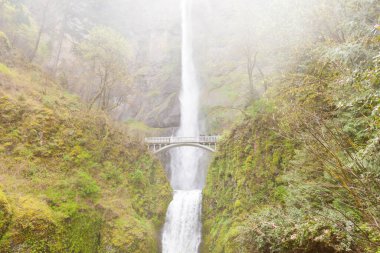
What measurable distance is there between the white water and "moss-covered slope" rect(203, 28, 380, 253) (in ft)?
5.80

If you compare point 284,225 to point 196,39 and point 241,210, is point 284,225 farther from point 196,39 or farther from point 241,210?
point 196,39

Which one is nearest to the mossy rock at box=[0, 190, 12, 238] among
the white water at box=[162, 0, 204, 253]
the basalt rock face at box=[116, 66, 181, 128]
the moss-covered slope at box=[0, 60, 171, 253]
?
the moss-covered slope at box=[0, 60, 171, 253]

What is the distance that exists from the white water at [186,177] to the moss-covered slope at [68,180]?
1153 millimetres

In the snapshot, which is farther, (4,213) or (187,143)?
(187,143)

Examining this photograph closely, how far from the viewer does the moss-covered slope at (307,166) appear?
14.6ft

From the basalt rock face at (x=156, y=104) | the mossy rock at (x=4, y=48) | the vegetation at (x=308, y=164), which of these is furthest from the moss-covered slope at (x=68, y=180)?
the basalt rock face at (x=156, y=104)

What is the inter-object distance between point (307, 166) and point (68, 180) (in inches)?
437

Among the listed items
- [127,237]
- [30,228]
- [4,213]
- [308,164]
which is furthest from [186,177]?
[308,164]

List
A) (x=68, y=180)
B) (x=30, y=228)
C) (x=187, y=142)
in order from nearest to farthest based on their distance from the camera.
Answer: (x=30, y=228) < (x=68, y=180) < (x=187, y=142)

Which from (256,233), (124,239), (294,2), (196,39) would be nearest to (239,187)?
(256,233)

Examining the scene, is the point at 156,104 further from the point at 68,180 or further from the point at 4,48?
the point at 68,180

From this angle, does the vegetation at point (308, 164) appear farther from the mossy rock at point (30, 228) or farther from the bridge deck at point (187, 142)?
the bridge deck at point (187, 142)

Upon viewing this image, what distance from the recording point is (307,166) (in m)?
8.16

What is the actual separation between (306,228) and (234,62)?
38057 mm
